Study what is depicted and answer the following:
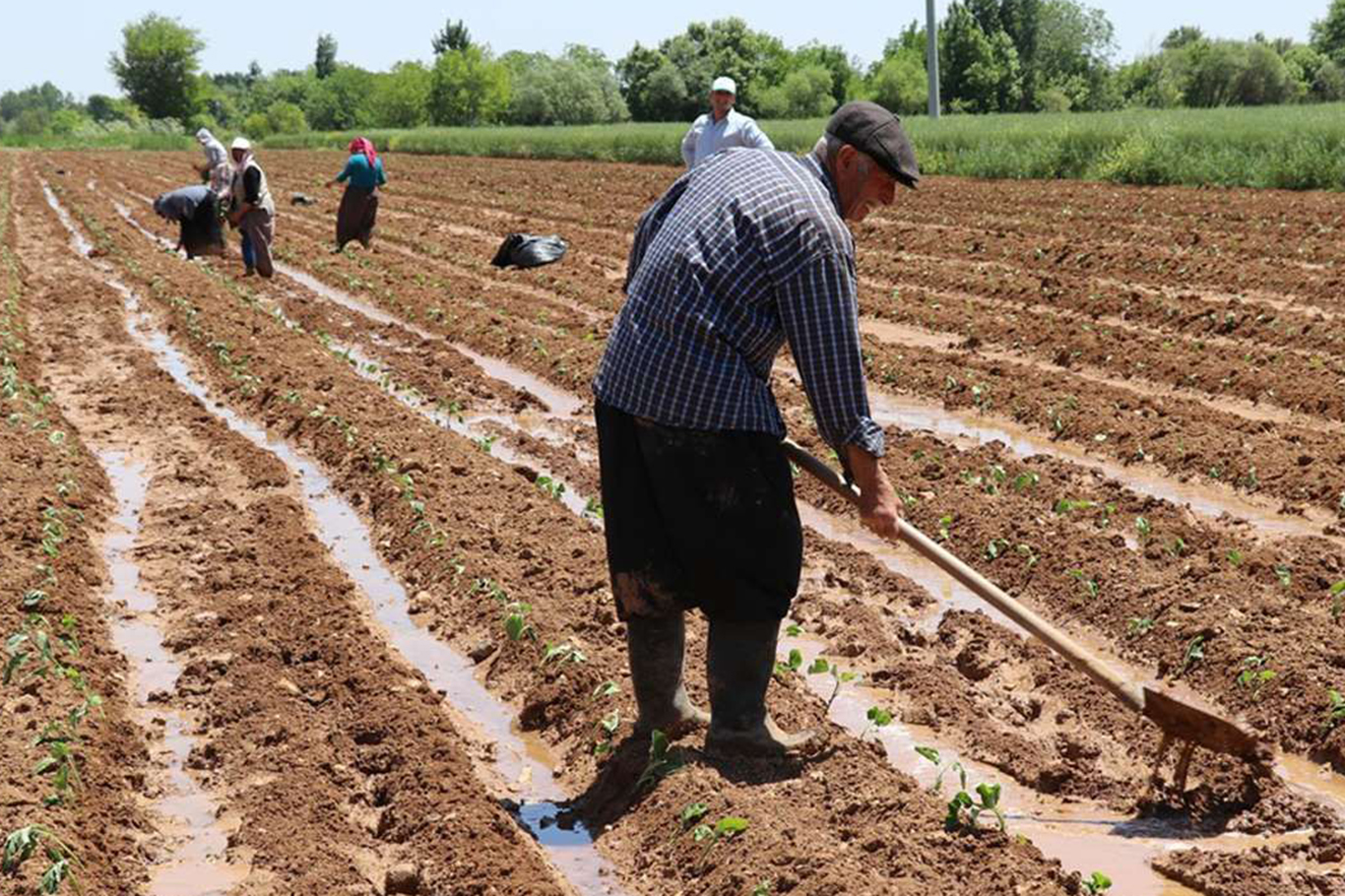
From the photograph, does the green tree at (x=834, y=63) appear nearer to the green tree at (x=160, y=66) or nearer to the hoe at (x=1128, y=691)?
the green tree at (x=160, y=66)

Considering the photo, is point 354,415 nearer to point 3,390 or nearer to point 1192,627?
point 3,390

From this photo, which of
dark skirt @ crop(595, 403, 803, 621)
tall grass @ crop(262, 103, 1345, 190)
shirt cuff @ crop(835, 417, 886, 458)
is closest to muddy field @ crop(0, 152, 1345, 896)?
dark skirt @ crop(595, 403, 803, 621)

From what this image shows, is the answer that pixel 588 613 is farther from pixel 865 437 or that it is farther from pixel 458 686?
pixel 865 437

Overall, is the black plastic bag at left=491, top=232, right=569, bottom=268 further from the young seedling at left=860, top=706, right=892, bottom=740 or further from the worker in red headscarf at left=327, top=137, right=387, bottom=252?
the young seedling at left=860, top=706, right=892, bottom=740

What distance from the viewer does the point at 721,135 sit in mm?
11211

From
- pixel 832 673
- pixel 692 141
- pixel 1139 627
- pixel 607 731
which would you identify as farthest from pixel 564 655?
pixel 692 141

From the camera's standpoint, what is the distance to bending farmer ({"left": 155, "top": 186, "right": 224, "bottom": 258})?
1670 cm

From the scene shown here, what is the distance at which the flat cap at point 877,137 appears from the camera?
4.21 m

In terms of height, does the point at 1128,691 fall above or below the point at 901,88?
below

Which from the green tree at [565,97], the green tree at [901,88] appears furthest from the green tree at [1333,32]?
the green tree at [565,97]

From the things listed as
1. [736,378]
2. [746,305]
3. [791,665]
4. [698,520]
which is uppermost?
[746,305]

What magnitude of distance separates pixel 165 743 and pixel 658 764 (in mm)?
1697

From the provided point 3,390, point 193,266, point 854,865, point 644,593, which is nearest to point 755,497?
point 644,593

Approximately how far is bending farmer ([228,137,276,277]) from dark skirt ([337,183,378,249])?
183 cm
